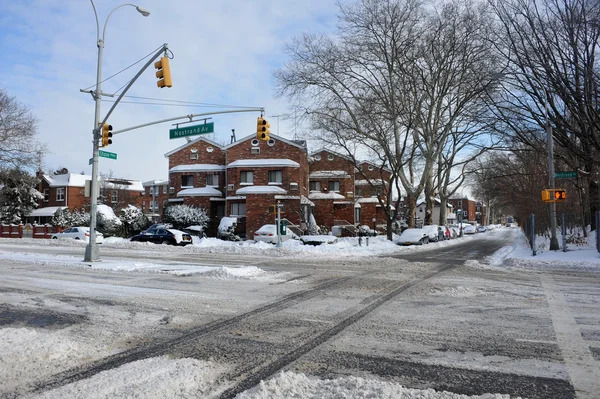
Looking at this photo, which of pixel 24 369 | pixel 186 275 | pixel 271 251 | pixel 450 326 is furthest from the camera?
pixel 271 251

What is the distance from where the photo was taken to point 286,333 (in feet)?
21.9

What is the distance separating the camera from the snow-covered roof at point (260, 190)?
37.2 metres

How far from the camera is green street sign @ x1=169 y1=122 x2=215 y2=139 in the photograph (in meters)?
17.4

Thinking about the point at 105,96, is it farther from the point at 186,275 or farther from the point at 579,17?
the point at 579,17

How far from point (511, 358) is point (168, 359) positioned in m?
4.08

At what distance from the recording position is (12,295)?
9836 millimetres

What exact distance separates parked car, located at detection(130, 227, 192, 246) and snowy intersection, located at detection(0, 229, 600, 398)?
52.7 ft

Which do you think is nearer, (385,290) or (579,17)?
(385,290)

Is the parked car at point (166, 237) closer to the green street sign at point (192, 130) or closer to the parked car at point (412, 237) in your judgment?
the green street sign at point (192, 130)

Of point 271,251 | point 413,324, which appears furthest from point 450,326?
point 271,251

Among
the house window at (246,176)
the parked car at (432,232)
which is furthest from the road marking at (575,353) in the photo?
the house window at (246,176)

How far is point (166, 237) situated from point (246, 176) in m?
11.7

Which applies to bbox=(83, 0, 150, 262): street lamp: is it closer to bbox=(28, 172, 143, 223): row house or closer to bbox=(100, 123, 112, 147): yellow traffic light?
bbox=(100, 123, 112, 147): yellow traffic light

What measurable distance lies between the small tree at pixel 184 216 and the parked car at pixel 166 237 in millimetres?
5900
